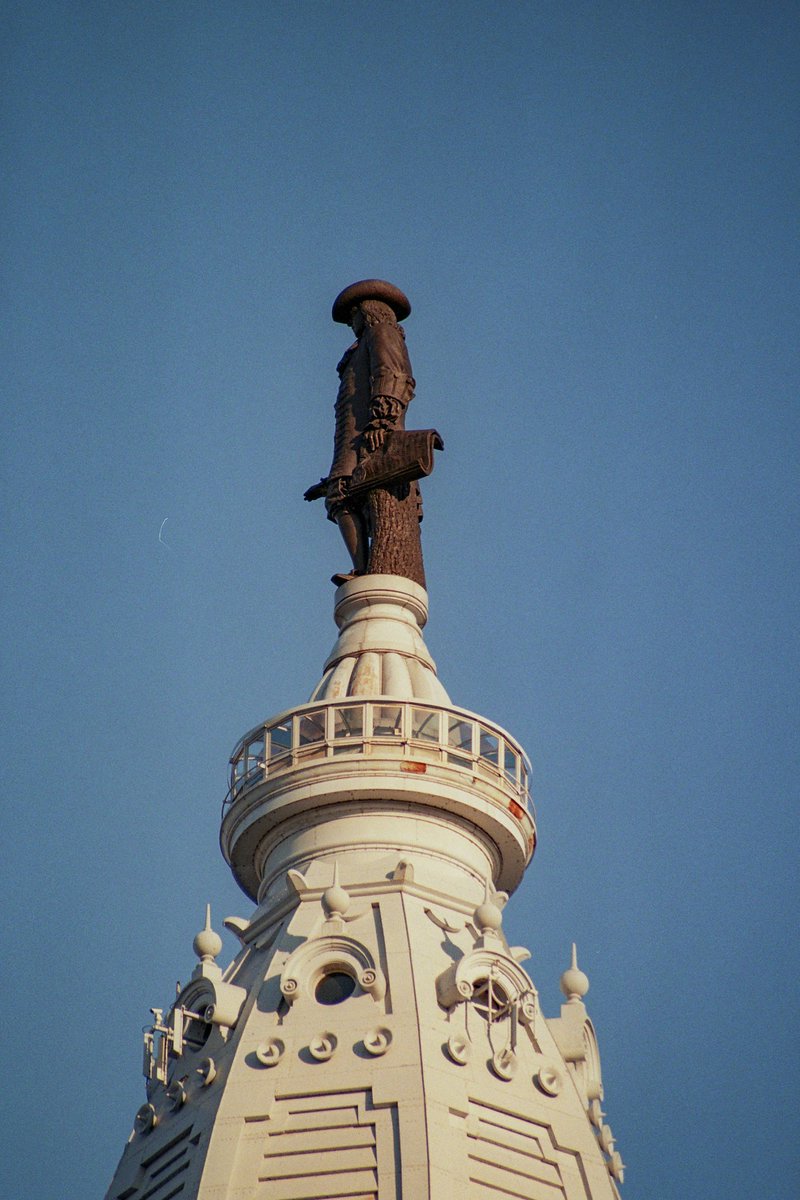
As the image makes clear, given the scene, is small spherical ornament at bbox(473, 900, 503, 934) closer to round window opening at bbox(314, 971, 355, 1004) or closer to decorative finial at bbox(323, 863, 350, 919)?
decorative finial at bbox(323, 863, 350, 919)

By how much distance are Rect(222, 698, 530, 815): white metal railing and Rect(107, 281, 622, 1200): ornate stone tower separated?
0.17ft

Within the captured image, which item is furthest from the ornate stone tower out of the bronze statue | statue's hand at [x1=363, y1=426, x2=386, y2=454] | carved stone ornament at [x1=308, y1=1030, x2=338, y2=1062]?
statue's hand at [x1=363, y1=426, x2=386, y2=454]

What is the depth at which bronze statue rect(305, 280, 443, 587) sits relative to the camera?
75.9m

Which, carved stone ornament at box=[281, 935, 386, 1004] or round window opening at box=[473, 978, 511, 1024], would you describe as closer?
carved stone ornament at box=[281, 935, 386, 1004]

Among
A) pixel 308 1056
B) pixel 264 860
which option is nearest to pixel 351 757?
pixel 264 860

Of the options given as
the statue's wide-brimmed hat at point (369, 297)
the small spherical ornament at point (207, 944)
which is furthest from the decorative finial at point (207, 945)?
the statue's wide-brimmed hat at point (369, 297)

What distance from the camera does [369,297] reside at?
80.8m

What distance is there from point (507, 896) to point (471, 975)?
21.1 feet

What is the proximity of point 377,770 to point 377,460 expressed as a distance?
1087 cm

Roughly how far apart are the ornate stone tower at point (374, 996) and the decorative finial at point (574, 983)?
6 cm

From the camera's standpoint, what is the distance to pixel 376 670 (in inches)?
2840

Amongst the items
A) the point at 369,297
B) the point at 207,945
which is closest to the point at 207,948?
the point at 207,945

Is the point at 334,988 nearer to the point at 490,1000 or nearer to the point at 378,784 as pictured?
the point at 490,1000

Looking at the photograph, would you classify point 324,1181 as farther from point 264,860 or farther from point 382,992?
point 264,860
